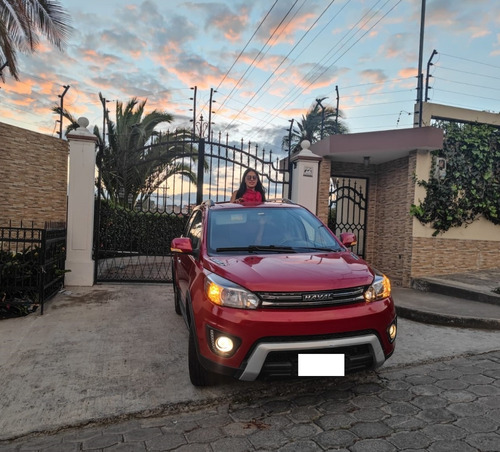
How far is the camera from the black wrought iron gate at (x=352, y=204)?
10.6 metres

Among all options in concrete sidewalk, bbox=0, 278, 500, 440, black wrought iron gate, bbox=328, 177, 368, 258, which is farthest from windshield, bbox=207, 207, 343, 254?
black wrought iron gate, bbox=328, 177, 368, 258

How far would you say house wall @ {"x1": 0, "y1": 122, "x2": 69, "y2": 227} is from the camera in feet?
35.0

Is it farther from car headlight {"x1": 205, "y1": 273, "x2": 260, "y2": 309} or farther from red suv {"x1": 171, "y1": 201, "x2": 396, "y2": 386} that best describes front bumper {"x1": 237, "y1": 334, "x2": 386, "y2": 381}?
car headlight {"x1": 205, "y1": 273, "x2": 260, "y2": 309}

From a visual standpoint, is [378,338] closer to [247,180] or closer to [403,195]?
[247,180]

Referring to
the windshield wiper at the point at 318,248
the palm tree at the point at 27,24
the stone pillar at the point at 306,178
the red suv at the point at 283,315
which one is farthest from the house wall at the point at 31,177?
the windshield wiper at the point at 318,248

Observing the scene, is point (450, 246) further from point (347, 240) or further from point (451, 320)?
point (347, 240)

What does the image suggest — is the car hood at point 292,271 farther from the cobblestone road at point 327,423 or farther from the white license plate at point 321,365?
the cobblestone road at point 327,423

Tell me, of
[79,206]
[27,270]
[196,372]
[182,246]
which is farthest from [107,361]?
[79,206]

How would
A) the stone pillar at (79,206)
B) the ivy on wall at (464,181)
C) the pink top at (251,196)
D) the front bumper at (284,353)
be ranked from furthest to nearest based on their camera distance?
the ivy on wall at (464,181)
the stone pillar at (79,206)
the pink top at (251,196)
the front bumper at (284,353)

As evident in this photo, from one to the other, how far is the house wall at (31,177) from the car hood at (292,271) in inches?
387

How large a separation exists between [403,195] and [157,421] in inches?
317

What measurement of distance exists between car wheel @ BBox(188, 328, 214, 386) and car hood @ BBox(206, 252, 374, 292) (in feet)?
2.17

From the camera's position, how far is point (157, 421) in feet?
9.16

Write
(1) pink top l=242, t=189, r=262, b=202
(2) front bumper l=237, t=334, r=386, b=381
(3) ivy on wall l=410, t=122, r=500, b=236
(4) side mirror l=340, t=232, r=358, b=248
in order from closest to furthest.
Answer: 1. (2) front bumper l=237, t=334, r=386, b=381
2. (4) side mirror l=340, t=232, r=358, b=248
3. (1) pink top l=242, t=189, r=262, b=202
4. (3) ivy on wall l=410, t=122, r=500, b=236
